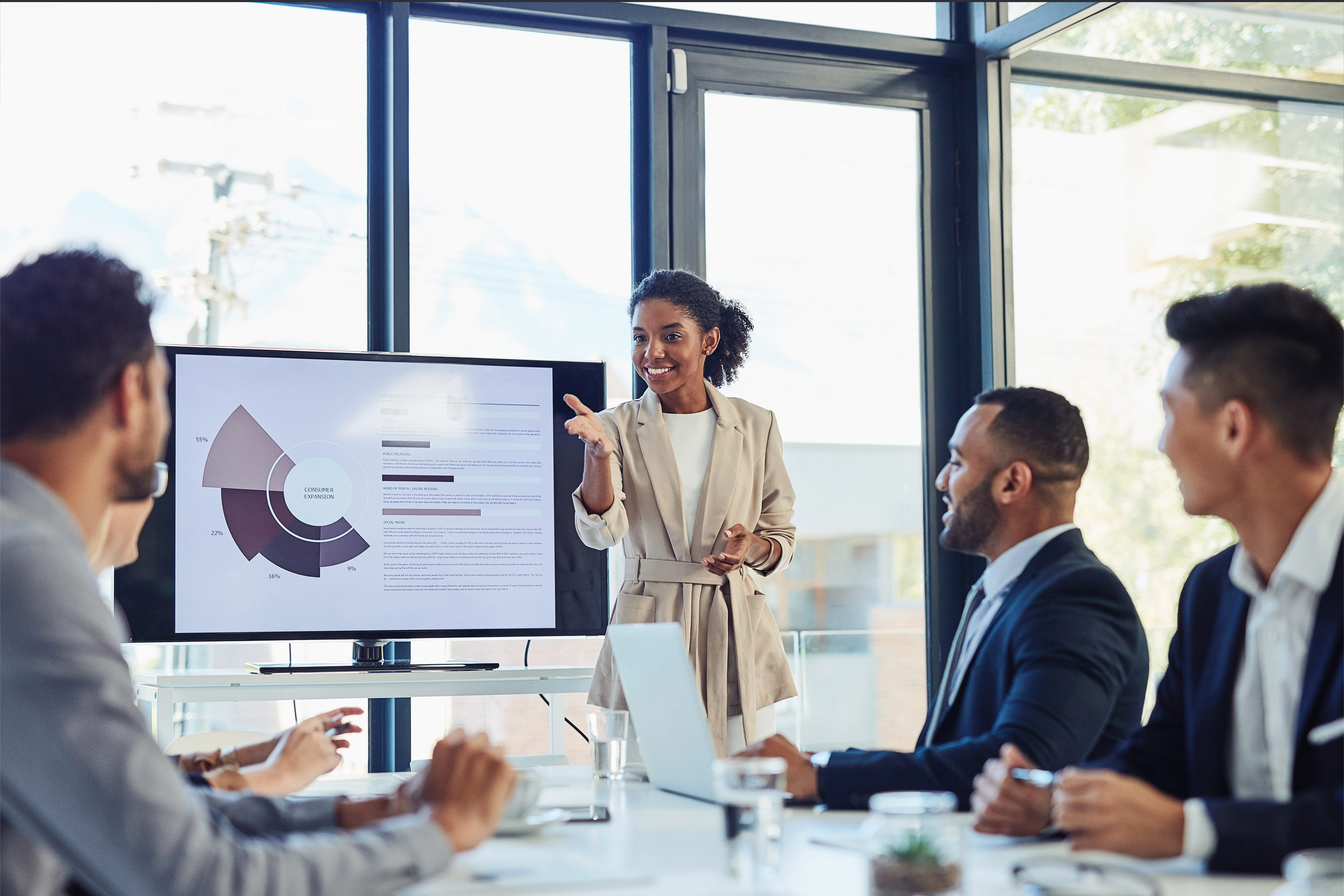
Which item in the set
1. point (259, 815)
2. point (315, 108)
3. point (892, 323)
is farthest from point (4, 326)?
point (892, 323)

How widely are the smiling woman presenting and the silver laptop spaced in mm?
1196

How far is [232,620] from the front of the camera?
3244mm

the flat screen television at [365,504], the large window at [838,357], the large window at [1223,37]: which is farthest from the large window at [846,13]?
the flat screen television at [365,504]

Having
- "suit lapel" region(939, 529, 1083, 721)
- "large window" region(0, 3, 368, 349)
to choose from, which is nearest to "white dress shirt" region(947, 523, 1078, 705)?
"suit lapel" region(939, 529, 1083, 721)

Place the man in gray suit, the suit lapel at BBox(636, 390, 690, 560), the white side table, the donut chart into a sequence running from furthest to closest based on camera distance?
the donut chart
the suit lapel at BBox(636, 390, 690, 560)
the white side table
the man in gray suit

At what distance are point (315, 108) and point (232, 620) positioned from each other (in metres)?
1.55

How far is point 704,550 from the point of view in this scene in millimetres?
3182

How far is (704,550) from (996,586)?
1.20 metres

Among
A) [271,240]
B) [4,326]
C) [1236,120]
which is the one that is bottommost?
[4,326]

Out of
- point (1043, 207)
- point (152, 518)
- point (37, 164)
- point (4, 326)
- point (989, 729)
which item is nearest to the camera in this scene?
point (4, 326)

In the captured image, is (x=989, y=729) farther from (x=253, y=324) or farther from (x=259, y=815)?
(x=253, y=324)

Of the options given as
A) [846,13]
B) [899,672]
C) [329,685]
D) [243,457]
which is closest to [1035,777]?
[329,685]

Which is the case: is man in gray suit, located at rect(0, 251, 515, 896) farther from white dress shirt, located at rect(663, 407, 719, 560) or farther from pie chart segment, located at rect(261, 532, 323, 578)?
pie chart segment, located at rect(261, 532, 323, 578)

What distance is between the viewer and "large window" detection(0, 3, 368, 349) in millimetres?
3473
